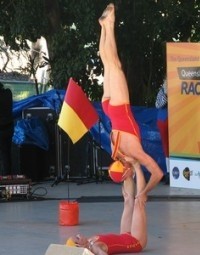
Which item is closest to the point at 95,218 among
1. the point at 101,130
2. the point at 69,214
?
the point at 69,214

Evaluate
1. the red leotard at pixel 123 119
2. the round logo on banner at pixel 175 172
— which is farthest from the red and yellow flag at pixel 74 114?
the round logo on banner at pixel 175 172

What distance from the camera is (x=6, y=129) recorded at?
14039 mm

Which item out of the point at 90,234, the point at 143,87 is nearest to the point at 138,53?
the point at 143,87

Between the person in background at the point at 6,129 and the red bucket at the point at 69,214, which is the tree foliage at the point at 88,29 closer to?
the person in background at the point at 6,129

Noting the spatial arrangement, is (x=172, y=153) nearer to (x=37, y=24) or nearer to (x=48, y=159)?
(x=48, y=159)

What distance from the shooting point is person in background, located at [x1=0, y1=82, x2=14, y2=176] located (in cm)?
1391

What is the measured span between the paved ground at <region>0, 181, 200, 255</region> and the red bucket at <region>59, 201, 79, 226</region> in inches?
4.1

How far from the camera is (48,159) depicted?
595 inches

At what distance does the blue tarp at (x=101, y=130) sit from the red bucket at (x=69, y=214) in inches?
181

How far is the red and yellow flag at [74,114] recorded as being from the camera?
379 inches

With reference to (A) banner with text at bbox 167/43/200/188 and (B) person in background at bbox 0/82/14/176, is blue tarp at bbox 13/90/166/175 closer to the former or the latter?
(B) person in background at bbox 0/82/14/176

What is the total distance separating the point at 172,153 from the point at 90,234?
439 centimetres

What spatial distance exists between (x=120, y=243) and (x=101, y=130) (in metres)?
6.71

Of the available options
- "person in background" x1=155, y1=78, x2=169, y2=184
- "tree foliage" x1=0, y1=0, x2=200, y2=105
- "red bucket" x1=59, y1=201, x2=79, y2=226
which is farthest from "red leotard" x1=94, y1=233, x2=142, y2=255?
"tree foliage" x1=0, y1=0, x2=200, y2=105
